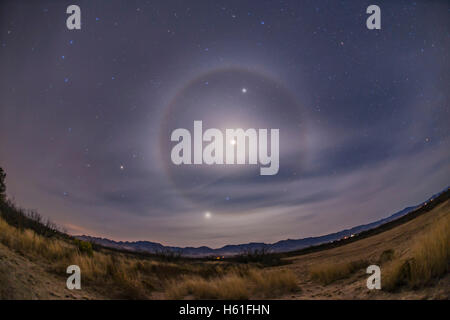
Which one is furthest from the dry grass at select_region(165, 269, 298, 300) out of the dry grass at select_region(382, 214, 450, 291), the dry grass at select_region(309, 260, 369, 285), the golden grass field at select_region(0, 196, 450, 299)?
the dry grass at select_region(382, 214, 450, 291)

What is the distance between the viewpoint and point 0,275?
2.91 m

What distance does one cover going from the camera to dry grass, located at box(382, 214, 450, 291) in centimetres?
289

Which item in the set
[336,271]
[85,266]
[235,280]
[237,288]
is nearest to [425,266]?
[336,271]

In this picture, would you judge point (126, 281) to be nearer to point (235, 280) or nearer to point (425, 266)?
point (235, 280)

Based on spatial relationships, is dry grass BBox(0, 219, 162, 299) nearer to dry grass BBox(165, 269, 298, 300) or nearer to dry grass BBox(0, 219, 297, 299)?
dry grass BBox(0, 219, 297, 299)

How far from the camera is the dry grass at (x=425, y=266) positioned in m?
2.89

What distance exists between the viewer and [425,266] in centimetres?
299

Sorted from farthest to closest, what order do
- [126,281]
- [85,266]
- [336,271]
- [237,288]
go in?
1. [336,271]
2. [85,266]
3. [126,281]
4. [237,288]

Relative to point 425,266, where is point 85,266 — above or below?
below

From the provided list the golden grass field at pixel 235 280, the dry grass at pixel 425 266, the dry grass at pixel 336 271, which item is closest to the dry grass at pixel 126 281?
the golden grass field at pixel 235 280

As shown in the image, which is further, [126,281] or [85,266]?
[85,266]

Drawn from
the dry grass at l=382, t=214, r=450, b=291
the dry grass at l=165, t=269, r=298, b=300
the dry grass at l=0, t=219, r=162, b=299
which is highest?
the dry grass at l=382, t=214, r=450, b=291

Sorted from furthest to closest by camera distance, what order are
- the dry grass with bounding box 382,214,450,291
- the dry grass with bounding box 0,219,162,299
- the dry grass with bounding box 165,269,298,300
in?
the dry grass with bounding box 0,219,162,299 → the dry grass with bounding box 165,269,298,300 → the dry grass with bounding box 382,214,450,291
